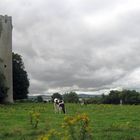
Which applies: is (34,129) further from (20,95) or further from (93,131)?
(20,95)

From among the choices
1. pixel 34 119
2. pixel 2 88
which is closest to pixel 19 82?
pixel 2 88

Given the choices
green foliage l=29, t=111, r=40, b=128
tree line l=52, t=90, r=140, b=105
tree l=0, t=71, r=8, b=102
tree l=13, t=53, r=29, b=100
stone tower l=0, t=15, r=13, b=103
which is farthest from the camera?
tree l=13, t=53, r=29, b=100

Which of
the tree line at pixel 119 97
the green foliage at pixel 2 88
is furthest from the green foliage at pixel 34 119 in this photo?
the tree line at pixel 119 97

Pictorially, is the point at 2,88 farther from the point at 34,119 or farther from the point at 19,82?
the point at 34,119

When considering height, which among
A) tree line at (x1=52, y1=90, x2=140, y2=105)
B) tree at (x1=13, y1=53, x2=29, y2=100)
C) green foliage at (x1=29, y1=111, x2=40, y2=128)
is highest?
tree at (x1=13, y1=53, x2=29, y2=100)

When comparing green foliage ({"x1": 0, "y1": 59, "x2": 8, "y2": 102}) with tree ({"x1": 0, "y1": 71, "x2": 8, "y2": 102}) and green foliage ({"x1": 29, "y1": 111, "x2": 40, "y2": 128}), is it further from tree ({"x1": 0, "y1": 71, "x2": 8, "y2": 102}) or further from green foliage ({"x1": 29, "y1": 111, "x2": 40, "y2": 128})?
green foliage ({"x1": 29, "y1": 111, "x2": 40, "y2": 128})

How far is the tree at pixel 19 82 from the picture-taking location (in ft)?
266

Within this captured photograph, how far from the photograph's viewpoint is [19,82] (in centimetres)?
8094

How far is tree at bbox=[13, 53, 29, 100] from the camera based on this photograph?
81188mm

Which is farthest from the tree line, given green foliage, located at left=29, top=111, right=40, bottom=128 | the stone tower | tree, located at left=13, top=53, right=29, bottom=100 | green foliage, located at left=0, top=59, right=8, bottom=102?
green foliage, located at left=29, top=111, right=40, bottom=128

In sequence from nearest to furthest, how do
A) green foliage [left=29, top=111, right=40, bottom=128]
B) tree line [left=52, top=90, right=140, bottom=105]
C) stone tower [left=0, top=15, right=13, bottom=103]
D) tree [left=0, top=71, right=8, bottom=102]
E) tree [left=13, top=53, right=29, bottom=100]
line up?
green foliage [left=29, top=111, right=40, bottom=128], tree [left=0, top=71, right=8, bottom=102], stone tower [left=0, top=15, right=13, bottom=103], tree line [left=52, top=90, right=140, bottom=105], tree [left=13, top=53, right=29, bottom=100]

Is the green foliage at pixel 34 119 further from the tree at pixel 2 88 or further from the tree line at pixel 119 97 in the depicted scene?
the tree line at pixel 119 97

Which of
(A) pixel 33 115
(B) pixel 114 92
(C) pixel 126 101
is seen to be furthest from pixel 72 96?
(A) pixel 33 115

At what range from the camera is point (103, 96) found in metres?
81.8
